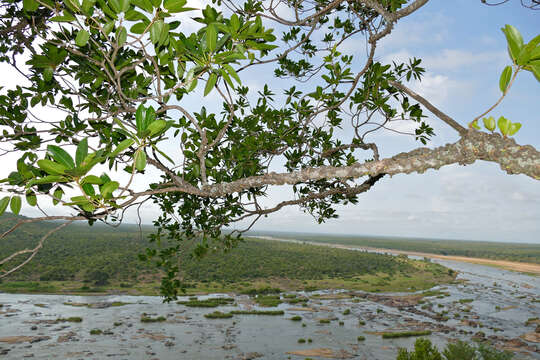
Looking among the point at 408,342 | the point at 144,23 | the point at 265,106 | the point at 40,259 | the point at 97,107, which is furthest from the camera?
the point at 40,259

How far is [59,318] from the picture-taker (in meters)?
22.7

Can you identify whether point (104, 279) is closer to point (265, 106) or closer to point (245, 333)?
point (245, 333)

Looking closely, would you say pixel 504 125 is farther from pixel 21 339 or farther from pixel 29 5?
pixel 21 339

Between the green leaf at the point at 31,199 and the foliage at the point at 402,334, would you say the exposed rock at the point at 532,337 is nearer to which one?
the foliage at the point at 402,334

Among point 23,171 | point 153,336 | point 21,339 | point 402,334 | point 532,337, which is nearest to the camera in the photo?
point 23,171

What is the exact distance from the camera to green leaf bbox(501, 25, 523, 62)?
1.01 m

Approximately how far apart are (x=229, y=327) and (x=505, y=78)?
1007 inches

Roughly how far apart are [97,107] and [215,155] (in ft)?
4.20

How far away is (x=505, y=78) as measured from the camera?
1.08m

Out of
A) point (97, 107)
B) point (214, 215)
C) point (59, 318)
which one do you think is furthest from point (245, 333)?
point (97, 107)

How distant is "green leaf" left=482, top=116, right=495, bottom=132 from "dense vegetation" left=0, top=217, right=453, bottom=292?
117 feet

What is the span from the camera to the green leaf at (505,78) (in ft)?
3.51

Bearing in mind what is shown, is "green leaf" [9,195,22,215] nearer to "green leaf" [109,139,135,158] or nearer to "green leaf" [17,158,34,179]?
"green leaf" [17,158,34,179]

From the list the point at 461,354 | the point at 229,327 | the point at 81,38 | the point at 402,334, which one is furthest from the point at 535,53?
the point at 229,327
